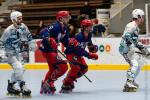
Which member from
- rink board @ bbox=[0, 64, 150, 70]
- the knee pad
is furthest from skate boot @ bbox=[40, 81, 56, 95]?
rink board @ bbox=[0, 64, 150, 70]

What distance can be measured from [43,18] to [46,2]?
39.5 inches

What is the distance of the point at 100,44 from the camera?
12.7m

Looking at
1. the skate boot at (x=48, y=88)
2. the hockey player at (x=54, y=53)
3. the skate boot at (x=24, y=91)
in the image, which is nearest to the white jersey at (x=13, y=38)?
the hockey player at (x=54, y=53)

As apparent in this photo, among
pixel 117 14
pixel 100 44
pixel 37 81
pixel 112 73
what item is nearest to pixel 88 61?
pixel 100 44

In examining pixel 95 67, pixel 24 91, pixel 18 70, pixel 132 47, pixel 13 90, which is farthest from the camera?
pixel 95 67

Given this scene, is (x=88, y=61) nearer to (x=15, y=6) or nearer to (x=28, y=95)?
(x=28, y=95)

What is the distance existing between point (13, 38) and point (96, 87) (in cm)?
200

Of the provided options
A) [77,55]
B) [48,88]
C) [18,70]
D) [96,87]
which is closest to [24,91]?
[18,70]

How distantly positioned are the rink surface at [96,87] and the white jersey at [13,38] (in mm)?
704

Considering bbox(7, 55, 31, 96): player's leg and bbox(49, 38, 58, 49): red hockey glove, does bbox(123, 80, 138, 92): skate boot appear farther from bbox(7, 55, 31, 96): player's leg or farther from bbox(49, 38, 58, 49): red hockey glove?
bbox(7, 55, 31, 96): player's leg

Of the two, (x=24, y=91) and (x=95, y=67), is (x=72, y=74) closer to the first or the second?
(x=24, y=91)

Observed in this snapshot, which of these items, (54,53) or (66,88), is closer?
(54,53)

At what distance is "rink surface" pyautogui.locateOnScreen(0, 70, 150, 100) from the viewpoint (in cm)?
748

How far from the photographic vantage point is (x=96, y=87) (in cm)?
888
